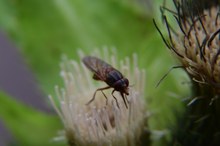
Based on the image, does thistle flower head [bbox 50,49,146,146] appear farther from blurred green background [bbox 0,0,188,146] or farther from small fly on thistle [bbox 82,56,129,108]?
blurred green background [bbox 0,0,188,146]

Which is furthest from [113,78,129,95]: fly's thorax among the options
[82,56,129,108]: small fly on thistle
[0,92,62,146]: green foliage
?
[0,92,62,146]: green foliage

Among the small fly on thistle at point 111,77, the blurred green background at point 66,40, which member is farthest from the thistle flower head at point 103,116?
the blurred green background at point 66,40

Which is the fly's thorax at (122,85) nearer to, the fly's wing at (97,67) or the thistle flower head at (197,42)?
the fly's wing at (97,67)

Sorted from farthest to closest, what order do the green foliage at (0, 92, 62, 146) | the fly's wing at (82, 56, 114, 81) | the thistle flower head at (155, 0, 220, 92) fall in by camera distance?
1. the green foliage at (0, 92, 62, 146)
2. the fly's wing at (82, 56, 114, 81)
3. the thistle flower head at (155, 0, 220, 92)

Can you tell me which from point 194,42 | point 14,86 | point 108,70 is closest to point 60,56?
point 108,70

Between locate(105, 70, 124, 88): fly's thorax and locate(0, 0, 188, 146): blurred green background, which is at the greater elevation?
locate(0, 0, 188, 146): blurred green background

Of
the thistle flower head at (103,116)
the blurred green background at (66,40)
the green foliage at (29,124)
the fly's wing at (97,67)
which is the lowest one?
the thistle flower head at (103,116)
